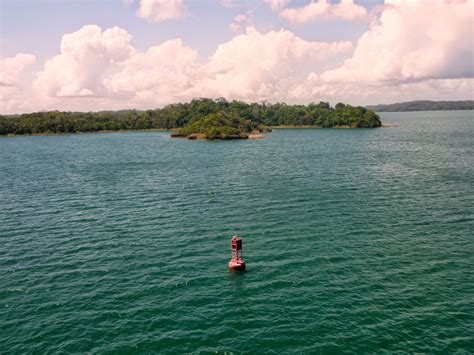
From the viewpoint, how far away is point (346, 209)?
76.4 m

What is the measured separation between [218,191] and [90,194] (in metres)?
32.1

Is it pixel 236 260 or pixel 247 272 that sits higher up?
pixel 236 260

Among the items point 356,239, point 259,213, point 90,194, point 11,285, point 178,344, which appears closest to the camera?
point 178,344

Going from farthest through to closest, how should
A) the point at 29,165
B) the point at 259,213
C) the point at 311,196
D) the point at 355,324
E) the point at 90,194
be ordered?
the point at 29,165
the point at 90,194
the point at 311,196
the point at 259,213
the point at 355,324

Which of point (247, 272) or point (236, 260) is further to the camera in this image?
point (236, 260)

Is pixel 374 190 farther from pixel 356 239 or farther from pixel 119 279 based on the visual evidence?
pixel 119 279

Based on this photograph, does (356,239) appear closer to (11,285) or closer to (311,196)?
(311,196)

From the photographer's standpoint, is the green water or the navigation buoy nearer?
the green water

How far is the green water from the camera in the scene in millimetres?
37125

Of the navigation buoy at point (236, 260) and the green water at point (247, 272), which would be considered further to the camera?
the navigation buoy at point (236, 260)

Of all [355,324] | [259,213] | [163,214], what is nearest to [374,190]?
[259,213]

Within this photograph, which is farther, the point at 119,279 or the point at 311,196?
the point at 311,196

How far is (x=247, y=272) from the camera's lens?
50.2 m

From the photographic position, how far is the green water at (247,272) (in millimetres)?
37125
